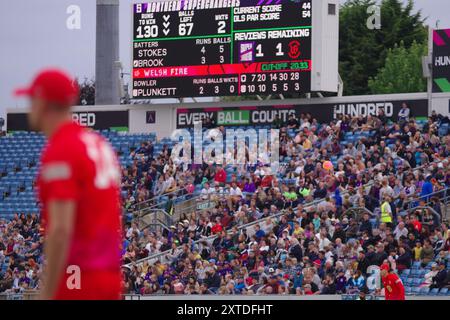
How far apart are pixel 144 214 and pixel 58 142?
2445cm

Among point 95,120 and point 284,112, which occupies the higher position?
point 284,112

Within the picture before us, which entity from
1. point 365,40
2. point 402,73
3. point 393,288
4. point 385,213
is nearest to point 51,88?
point 393,288

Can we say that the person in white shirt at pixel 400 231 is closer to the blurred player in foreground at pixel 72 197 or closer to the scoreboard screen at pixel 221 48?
the scoreboard screen at pixel 221 48

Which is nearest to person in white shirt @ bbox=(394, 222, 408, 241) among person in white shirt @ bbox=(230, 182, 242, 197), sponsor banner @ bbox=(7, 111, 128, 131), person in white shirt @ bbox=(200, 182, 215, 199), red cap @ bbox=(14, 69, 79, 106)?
person in white shirt @ bbox=(230, 182, 242, 197)

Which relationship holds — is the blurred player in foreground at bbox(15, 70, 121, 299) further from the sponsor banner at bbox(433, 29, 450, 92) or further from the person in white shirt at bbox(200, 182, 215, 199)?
the sponsor banner at bbox(433, 29, 450, 92)

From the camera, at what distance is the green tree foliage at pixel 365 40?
59.5m

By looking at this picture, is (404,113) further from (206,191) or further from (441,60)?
(206,191)

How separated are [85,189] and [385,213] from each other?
1819cm

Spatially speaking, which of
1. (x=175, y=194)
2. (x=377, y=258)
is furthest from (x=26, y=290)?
(x=377, y=258)

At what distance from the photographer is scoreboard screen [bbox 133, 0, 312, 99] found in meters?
30.8

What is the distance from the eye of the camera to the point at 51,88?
5.09 metres

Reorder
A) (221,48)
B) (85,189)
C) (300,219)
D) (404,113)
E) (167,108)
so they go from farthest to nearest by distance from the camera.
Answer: (167,108) < (221,48) < (404,113) < (300,219) < (85,189)

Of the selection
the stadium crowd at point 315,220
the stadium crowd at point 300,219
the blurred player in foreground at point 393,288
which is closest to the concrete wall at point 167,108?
the stadium crowd at point 300,219
